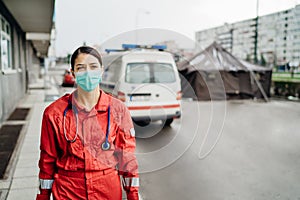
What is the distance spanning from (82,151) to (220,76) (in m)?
14.0

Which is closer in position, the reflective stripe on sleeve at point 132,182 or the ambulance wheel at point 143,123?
the reflective stripe on sleeve at point 132,182

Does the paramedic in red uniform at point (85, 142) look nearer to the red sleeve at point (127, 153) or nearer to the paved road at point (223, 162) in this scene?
the red sleeve at point (127, 153)

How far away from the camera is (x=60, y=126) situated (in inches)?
68.9

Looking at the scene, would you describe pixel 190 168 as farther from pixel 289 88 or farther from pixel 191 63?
pixel 289 88

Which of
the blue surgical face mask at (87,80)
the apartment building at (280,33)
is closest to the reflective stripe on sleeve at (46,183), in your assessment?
the blue surgical face mask at (87,80)

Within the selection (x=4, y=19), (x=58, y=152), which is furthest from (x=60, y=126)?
(x=4, y=19)

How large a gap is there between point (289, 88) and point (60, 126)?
1633 centimetres

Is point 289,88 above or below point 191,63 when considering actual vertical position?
below

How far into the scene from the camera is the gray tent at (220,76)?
1445 centimetres

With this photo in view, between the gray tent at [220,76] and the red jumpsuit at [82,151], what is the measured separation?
12.2 meters

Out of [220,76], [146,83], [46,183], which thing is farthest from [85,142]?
[220,76]

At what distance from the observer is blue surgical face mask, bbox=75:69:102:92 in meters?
1.86

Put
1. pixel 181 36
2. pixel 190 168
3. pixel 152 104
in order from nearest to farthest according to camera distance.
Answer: pixel 181 36
pixel 190 168
pixel 152 104

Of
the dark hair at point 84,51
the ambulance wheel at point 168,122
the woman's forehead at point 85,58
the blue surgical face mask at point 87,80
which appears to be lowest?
the ambulance wheel at point 168,122
